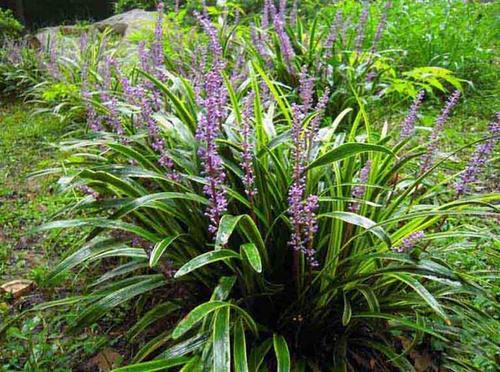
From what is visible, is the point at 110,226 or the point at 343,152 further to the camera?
the point at 110,226

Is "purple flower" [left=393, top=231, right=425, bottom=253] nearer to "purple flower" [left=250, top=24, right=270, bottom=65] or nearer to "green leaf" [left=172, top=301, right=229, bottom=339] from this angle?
"green leaf" [left=172, top=301, right=229, bottom=339]

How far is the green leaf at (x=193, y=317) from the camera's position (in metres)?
1.33

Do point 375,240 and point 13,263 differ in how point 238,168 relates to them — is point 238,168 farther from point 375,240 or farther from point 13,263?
point 13,263

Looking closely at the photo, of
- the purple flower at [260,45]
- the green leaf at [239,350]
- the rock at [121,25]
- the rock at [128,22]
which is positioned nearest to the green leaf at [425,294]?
the green leaf at [239,350]

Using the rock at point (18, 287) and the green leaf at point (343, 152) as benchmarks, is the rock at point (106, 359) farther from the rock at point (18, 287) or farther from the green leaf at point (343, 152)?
the green leaf at point (343, 152)

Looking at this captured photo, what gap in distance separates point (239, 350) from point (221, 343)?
0.12m

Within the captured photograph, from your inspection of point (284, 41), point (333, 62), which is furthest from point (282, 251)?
point (333, 62)

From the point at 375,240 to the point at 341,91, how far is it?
205 cm

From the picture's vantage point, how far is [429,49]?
486cm

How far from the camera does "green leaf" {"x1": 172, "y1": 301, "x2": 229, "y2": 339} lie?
1.33 metres

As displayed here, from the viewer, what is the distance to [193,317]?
4.57ft

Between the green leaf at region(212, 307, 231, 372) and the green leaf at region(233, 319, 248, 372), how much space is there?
9cm

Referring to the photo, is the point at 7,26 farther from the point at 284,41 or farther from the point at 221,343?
the point at 221,343

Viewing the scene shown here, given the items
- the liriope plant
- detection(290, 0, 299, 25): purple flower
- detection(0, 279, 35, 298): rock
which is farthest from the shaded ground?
detection(290, 0, 299, 25): purple flower
